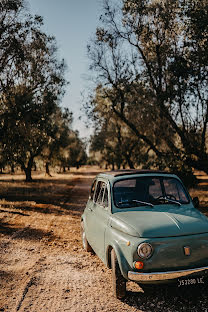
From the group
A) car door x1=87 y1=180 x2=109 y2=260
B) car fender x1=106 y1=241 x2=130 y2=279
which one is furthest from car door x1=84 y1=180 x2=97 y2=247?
car fender x1=106 y1=241 x2=130 y2=279

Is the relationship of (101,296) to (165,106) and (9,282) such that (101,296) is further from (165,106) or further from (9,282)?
(165,106)

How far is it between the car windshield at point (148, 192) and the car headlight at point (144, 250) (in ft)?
3.77

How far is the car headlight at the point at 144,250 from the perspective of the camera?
3877 mm

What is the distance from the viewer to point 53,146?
35156 mm

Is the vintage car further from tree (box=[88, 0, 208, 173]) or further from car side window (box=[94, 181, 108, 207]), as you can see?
tree (box=[88, 0, 208, 173])

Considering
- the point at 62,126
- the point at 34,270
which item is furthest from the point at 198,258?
the point at 62,126

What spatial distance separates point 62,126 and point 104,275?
117 feet

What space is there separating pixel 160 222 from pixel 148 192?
1107 millimetres

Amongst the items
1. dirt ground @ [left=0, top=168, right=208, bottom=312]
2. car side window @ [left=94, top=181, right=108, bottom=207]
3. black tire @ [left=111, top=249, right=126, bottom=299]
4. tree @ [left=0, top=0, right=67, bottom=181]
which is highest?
tree @ [left=0, top=0, right=67, bottom=181]

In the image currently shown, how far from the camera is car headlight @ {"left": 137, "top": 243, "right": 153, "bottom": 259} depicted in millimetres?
3877

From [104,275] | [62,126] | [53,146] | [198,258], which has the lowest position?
[104,275]

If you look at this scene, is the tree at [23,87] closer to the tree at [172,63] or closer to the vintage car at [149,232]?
the tree at [172,63]

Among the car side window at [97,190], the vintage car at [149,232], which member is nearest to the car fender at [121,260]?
the vintage car at [149,232]

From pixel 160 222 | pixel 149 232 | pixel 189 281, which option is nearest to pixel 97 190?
pixel 160 222
